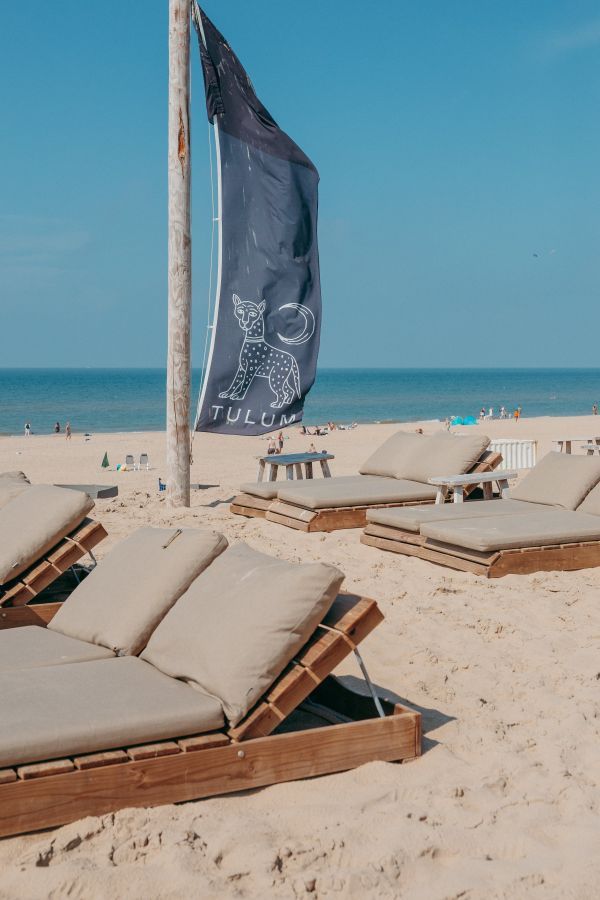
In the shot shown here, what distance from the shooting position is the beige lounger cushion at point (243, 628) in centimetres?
324

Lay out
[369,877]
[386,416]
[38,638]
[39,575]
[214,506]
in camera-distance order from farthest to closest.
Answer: [386,416] → [214,506] → [39,575] → [38,638] → [369,877]

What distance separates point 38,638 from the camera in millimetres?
4047

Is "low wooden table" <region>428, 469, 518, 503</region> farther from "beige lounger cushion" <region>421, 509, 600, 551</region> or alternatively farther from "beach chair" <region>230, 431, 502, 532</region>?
"beige lounger cushion" <region>421, 509, 600, 551</region>

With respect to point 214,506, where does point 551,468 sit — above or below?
above

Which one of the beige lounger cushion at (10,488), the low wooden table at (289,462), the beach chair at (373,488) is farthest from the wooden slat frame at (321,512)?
the beige lounger cushion at (10,488)

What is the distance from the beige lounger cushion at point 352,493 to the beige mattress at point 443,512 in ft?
2.33

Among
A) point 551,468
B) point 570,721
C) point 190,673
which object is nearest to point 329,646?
point 190,673

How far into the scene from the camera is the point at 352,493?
8.43 meters

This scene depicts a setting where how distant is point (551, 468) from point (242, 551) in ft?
15.0

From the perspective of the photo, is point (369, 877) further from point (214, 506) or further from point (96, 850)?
point (214, 506)

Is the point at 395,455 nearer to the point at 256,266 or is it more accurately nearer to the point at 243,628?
the point at 256,266

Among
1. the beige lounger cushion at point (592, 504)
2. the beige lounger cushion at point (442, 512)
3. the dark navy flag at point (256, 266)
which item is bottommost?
the beige lounger cushion at point (442, 512)

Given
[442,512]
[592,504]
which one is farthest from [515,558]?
[592,504]

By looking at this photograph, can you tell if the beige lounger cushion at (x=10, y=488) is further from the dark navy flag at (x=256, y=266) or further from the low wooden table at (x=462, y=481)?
the low wooden table at (x=462, y=481)
